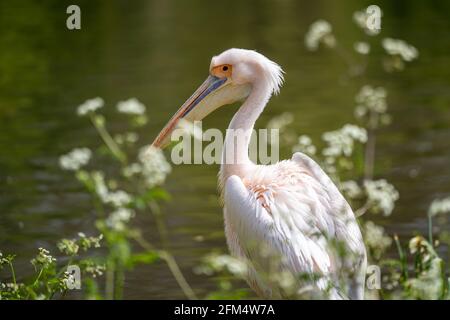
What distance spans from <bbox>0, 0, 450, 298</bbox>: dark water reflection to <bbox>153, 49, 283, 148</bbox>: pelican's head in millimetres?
1048

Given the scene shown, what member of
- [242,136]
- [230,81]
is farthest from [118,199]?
[230,81]

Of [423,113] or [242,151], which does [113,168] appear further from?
[242,151]

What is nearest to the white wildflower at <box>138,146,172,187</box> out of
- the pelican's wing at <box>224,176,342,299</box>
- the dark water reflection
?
the dark water reflection

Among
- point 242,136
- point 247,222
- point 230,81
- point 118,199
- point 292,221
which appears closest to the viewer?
point 118,199

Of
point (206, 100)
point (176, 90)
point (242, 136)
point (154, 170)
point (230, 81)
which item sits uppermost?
point (176, 90)

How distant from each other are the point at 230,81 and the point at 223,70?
93mm

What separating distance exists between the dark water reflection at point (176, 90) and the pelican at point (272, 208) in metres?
0.46

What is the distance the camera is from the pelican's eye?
7.00 m

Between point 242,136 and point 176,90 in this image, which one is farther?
point 176,90

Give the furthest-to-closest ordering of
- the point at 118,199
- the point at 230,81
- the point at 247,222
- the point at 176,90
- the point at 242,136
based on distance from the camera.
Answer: the point at 176,90
the point at 230,81
the point at 242,136
the point at 247,222
the point at 118,199

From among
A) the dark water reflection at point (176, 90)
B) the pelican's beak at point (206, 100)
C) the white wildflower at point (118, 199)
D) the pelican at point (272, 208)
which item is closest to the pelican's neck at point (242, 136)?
the pelican at point (272, 208)

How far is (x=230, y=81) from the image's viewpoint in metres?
7.01

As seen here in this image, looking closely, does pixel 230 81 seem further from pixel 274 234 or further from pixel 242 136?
pixel 274 234

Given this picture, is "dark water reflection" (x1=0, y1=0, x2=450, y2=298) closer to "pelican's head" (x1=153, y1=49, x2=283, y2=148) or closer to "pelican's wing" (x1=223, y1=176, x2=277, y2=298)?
"pelican's wing" (x1=223, y1=176, x2=277, y2=298)
